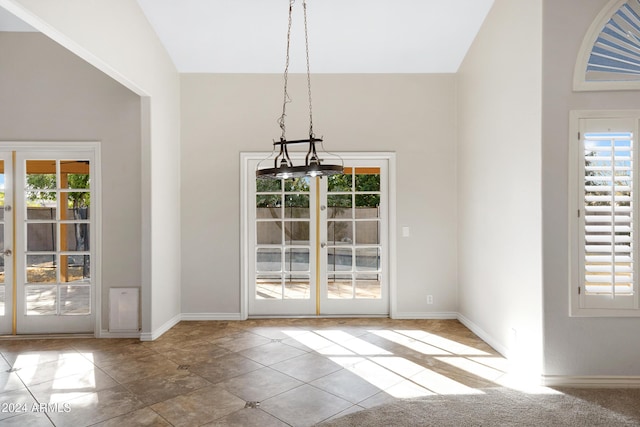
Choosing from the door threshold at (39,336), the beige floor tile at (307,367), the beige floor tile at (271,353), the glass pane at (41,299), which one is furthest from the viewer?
the glass pane at (41,299)

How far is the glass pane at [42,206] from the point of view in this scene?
15.7 feet

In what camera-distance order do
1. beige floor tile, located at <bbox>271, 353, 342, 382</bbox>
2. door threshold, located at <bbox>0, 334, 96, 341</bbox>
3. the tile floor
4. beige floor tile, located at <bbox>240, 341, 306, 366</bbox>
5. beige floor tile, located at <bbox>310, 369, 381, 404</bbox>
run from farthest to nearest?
1. door threshold, located at <bbox>0, 334, 96, 341</bbox>
2. beige floor tile, located at <bbox>240, 341, 306, 366</bbox>
3. beige floor tile, located at <bbox>271, 353, 342, 382</bbox>
4. beige floor tile, located at <bbox>310, 369, 381, 404</bbox>
5. the tile floor

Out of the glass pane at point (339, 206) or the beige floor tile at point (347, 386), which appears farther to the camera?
the glass pane at point (339, 206)

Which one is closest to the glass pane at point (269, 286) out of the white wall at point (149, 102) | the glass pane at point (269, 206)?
the glass pane at point (269, 206)

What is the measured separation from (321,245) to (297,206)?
2.06 feet

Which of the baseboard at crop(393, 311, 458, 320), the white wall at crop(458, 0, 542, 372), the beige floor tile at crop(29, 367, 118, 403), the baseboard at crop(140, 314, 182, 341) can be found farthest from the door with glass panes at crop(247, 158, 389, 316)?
the beige floor tile at crop(29, 367, 118, 403)

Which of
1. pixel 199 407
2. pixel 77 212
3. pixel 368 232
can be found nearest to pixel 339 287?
pixel 368 232

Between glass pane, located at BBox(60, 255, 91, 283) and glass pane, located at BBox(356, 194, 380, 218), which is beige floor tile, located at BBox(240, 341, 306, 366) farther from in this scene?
glass pane, located at BBox(60, 255, 91, 283)

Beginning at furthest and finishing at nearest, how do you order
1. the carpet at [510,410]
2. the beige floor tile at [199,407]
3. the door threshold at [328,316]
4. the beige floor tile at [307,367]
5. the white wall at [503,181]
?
1. the door threshold at [328,316]
2. the beige floor tile at [307,367]
3. the white wall at [503,181]
4. the beige floor tile at [199,407]
5. the carpet at [510,410]

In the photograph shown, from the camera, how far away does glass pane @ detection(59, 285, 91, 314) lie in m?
4.80

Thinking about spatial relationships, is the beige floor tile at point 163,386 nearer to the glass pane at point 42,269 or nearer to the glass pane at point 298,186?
the glass pane at point 42,269

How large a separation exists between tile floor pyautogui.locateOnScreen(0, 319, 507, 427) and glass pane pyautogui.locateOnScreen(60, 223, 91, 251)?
3.52ft

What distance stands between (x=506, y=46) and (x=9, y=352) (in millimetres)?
5987

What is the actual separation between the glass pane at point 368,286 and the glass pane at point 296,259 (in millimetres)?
748
